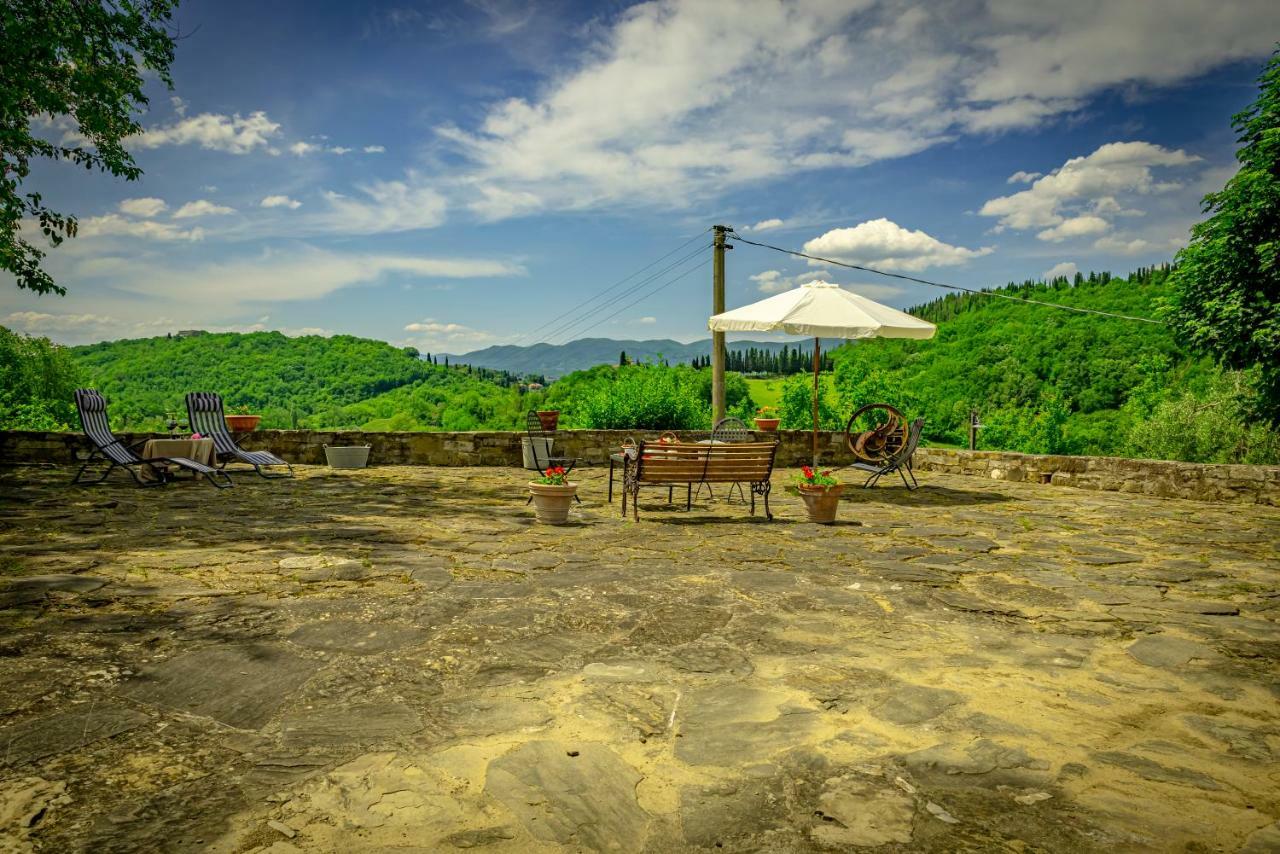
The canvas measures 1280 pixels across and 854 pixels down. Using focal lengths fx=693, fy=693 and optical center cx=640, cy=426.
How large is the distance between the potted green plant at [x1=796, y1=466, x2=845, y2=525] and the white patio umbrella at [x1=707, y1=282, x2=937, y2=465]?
138 centimetres

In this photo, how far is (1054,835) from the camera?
1.60 meters

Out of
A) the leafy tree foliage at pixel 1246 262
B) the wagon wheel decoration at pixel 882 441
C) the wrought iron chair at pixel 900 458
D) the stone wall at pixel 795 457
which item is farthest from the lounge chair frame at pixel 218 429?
the leafy tree foliage at pixel 1246 262

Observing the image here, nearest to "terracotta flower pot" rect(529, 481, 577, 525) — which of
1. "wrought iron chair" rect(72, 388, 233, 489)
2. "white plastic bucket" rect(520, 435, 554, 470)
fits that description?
"wrought iron chair" rect(72, 388, 233, 489)

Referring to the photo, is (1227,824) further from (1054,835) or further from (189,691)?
(189,691)

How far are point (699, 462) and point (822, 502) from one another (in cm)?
111

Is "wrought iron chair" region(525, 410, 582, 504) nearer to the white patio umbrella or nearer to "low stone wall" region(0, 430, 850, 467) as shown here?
"low stone wall" region(0, 430, 850, 467)

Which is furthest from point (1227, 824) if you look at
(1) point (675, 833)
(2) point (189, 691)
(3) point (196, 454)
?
(3) point (196, 454)

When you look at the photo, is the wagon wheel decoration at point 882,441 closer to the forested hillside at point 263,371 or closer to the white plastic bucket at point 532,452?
the white plastic bucket at point 532,452

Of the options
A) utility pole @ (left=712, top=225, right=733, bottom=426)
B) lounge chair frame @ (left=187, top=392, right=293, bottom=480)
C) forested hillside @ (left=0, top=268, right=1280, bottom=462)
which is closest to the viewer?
lounge chair frame @ (left=187, top=392, right=293, bottom=480)

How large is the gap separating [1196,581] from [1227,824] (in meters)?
3.05

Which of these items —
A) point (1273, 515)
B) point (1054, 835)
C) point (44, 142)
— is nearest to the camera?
point (1054, 835)

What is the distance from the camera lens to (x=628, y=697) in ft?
7.73

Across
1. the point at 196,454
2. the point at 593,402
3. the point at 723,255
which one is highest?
the point at 723,255

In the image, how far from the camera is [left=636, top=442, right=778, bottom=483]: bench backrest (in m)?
5.93
